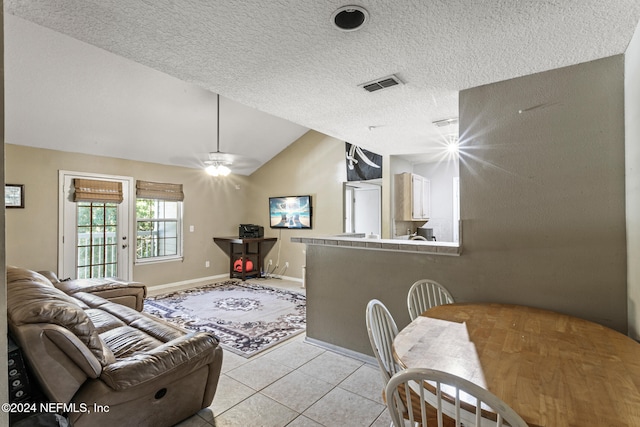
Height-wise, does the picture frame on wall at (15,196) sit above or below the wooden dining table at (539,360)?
above

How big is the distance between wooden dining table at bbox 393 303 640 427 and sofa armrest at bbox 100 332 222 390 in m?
1.25

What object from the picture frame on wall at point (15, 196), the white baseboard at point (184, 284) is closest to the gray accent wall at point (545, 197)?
the white baseboard at point (184, 284)

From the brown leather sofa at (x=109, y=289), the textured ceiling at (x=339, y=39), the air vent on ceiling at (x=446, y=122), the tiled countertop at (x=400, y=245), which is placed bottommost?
the brown leather sofa at (x=109, y=289)

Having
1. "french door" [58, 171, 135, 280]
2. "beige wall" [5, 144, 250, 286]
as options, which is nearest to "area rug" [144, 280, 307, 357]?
"beige wall" [5, 144, 250, 286]

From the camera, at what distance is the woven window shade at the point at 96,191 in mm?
4617

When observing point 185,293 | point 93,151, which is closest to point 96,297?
point 185,293

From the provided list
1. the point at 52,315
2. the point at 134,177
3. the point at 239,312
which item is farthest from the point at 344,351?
the point at 134,177

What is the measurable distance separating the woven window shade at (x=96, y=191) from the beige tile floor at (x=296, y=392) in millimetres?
3593

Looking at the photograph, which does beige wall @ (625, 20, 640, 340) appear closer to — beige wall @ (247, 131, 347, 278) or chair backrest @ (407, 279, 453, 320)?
chair backrest @ (407, 279, 453, 320)

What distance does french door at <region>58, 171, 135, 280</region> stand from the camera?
454 cm

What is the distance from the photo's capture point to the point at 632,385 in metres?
1.03

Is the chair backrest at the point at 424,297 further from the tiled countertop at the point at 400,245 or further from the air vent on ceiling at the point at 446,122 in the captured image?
the air vent on ceiling at the point at 446,122

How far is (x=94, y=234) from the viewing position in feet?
16.0

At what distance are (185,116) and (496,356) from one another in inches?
196
